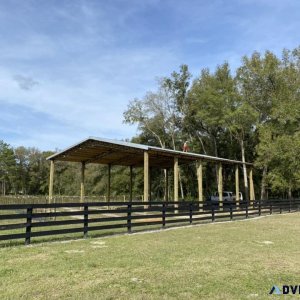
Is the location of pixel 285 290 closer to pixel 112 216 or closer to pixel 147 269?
pixel 147 269

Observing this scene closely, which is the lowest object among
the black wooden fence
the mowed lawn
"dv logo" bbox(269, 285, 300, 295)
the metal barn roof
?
"dv logo" bbox(269, 285, 300, 295)

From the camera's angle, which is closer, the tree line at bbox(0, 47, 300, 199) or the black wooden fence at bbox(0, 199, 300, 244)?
the black wooden fence at bbox(0, 199, 300, 244)

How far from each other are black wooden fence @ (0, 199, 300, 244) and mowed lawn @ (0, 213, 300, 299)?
71 centimetres

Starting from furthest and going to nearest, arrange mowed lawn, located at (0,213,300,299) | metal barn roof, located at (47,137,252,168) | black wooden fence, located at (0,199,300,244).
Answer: metal barn roof, located at (47,137,252,168), black wooden fence, located at (0,199,300,244), mowed lawn, located at (0,213,300,299)

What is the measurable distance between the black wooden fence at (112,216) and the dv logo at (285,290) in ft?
19.3

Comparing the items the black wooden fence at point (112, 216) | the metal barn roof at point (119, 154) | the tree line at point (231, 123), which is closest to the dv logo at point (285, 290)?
the black wooden fence at point (112, 216)

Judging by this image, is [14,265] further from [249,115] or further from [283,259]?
[249,115]

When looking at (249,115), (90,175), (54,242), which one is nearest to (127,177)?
(90,175)

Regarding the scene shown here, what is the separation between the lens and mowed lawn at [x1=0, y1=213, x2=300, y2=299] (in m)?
4.78

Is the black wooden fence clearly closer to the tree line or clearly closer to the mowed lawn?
the mowed lawn

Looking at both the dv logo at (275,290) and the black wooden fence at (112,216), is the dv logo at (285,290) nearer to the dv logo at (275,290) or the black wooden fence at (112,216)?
the dv logo at (275,290)

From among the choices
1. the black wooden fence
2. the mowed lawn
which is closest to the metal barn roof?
the black wooden fence

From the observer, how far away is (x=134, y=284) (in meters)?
5.15

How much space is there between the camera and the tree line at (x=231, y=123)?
30781mm
